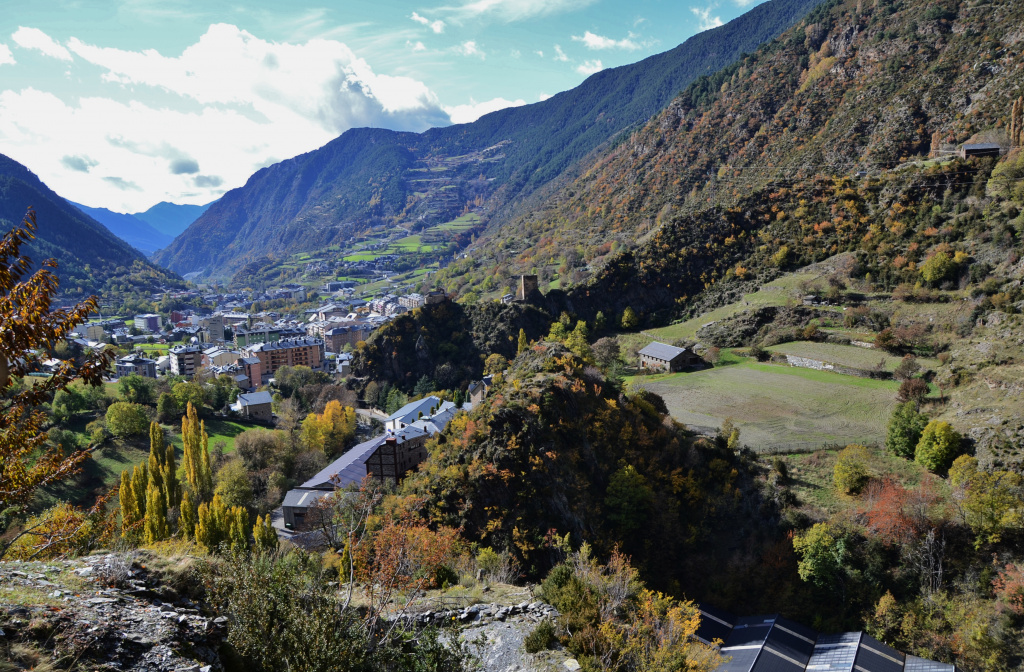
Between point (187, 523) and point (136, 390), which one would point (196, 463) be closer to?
point (187, 523)

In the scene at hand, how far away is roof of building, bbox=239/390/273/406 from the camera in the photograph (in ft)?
215

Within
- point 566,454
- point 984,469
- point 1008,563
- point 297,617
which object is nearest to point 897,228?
point 984,469

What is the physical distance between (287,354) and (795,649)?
89936 millimetres

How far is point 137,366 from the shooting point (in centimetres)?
8906

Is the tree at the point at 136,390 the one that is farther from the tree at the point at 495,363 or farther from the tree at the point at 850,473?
the tree at the point at 850,473

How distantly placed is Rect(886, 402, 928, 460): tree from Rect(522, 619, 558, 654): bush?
25.4 metres

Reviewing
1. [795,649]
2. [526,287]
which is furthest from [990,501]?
[526,287]

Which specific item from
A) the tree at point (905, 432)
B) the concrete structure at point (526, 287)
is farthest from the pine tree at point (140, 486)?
the concrete structure at point (526, 287)

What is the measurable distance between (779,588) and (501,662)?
17375 mm

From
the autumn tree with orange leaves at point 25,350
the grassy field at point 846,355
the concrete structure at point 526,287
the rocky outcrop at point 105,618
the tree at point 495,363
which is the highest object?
the autumn tree with orange leaves at point 25,350

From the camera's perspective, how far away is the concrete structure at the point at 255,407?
65.2 meters

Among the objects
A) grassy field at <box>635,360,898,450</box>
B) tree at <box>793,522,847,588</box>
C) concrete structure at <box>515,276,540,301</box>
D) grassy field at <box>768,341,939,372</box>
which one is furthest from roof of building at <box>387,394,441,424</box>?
tree at <box>793,522,847,588</box>

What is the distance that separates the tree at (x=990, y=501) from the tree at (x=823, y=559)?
5446 mm

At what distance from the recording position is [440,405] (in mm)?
57750
